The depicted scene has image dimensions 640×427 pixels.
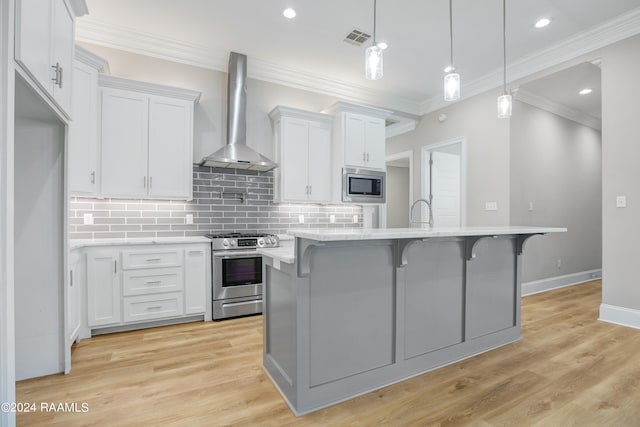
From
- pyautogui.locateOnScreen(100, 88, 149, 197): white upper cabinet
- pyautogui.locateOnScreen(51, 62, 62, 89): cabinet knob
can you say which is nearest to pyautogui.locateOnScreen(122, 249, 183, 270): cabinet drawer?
pyautogui.locateOnScreen(100, 88, 149, 197): white upper cabinet

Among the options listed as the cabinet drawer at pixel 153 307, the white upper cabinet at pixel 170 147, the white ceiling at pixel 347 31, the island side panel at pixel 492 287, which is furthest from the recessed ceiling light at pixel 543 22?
the cabinet drawer at pixel 153 307

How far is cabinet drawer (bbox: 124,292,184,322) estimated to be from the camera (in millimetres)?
3031

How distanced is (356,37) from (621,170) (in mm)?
3164

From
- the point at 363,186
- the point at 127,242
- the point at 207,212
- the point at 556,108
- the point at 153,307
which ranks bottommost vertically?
the point at 153,307

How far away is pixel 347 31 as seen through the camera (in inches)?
136

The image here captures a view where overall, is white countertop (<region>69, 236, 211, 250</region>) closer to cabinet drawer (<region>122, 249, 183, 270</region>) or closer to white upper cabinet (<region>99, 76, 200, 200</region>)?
cabinet drawer (<region>122, 249, 183, 270</region>)

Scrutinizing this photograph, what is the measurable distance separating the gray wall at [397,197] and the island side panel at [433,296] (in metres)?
5.89

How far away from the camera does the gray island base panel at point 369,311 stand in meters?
1.80

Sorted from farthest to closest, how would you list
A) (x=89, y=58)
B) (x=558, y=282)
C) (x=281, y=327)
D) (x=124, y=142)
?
1. (x=558, y=282)
2. (x=124, y=142)
3. (x=89, y=58)
4. (x=281, y=327)

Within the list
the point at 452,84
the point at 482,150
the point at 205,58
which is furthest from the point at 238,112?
the point at 482,150

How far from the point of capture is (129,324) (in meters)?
3.08

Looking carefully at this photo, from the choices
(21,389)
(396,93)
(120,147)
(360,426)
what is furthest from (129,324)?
(396,93)

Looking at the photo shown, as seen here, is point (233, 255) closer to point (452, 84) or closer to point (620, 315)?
point (452, 84)

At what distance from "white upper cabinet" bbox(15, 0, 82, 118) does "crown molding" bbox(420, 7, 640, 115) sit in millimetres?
4734
